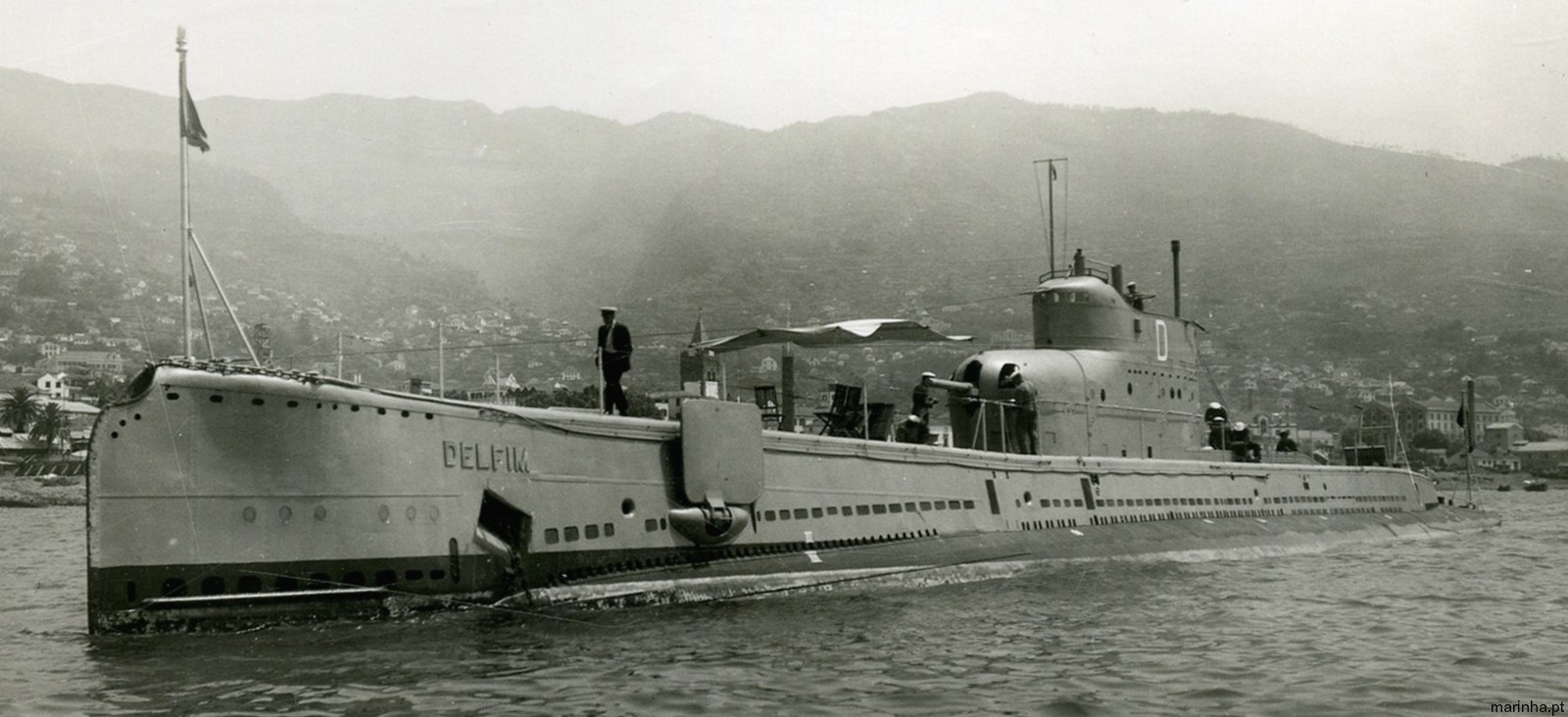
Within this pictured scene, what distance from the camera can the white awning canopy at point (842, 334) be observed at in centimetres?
2098

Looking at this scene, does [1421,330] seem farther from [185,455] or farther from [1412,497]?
[185,455]

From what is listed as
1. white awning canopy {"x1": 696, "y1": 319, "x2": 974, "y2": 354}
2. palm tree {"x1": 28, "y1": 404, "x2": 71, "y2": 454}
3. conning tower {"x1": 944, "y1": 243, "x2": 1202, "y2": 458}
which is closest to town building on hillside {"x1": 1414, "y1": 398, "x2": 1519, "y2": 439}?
conning tower {"x1": 944, "y1": 243, "x2": 1202, "y2": 458}

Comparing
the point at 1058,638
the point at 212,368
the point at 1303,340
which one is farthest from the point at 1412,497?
the point at 1303,340

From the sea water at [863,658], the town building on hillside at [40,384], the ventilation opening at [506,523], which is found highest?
the town building on hillside at [40,384]

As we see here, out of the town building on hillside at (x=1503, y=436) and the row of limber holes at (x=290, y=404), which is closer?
the row of limber holes at (x=290, y=404)

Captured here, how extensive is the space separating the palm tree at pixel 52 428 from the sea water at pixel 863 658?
74.8m

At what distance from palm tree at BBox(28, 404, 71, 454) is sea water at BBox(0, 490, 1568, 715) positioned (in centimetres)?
7482

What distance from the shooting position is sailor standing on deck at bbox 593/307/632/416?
53.6 ft

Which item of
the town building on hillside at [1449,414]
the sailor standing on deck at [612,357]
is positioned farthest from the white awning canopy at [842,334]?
the town building on hillside at [1449,414]

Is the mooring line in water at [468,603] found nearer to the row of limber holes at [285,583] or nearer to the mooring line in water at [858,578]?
the row of limber holes at [285,583]

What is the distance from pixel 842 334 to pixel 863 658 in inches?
377

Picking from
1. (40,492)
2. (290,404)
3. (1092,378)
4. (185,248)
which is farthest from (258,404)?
(40,492)

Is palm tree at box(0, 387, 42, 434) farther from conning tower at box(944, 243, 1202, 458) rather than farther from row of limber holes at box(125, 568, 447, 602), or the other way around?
row of limber holes at box(125, 568, 447, 602)

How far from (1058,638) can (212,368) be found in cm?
905
